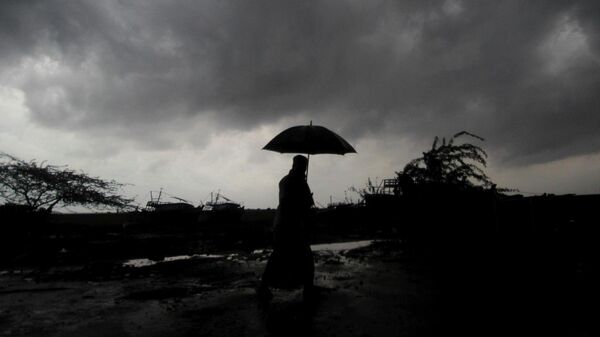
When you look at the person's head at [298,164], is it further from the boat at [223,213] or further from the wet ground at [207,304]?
the boat at [223,213]

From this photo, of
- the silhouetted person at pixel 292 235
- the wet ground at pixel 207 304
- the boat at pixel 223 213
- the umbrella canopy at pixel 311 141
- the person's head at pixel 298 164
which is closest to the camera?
the wet ground at pixel 207 304

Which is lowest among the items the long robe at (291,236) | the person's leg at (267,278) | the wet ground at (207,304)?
the wet ground at (207,304)

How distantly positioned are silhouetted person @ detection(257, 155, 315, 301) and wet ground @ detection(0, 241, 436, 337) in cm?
39

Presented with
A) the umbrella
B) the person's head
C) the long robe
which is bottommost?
the long robe

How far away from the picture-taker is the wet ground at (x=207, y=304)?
13.0ft

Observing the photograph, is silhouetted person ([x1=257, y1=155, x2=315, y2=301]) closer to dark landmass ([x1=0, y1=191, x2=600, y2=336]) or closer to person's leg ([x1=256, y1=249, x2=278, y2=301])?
person's leg ([x1=256, y1=249, x2=278, y2=301])

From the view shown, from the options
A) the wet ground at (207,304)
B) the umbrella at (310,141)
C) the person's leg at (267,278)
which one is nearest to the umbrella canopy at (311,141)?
the umbrella at (310,141)

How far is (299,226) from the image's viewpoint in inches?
198

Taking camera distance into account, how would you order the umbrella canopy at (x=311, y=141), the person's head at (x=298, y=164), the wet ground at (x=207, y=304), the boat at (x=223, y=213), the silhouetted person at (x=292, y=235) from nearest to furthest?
1. the wet ground at (x=207, y=304)
2. the silhouetted person at (x=292, y=235)
3. the person's head at (x=298, y=164)
4. the umbrella canopy at (x=311, y=141)
5. the boat at (x=223, y=213)

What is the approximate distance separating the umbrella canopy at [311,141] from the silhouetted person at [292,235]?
0.39 m

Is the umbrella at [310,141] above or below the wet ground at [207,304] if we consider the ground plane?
above

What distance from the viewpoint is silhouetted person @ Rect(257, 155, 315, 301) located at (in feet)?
16.3

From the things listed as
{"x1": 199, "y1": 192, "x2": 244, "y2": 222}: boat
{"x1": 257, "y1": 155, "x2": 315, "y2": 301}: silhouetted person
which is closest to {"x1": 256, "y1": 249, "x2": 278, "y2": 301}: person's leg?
{"x1": 257, "y1": 155, "x2": 315, "y2": 301}: silhouetted person

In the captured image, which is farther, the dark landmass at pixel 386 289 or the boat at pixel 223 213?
the boat at pixel 223 213
